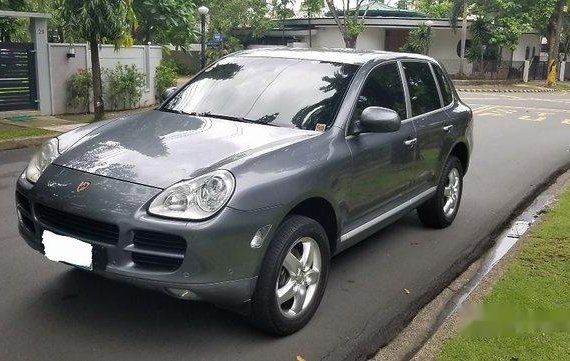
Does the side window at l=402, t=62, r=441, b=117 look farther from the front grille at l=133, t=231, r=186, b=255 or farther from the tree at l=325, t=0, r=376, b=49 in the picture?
the tree at l=325, t=0, r=376, b=49

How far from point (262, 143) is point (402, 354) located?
151 centimetres

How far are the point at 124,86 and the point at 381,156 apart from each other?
11.8 metres

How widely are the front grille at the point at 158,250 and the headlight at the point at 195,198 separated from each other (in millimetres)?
119

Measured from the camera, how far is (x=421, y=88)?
5.55 m

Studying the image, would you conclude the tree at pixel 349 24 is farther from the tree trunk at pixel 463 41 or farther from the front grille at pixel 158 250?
the front grille at pixel 158 250

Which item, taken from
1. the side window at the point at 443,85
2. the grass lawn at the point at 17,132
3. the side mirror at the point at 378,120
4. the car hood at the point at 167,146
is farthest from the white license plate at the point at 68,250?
the grass lawn at the point at 17,132

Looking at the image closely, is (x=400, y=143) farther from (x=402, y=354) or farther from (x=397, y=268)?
(x=402, y=354)

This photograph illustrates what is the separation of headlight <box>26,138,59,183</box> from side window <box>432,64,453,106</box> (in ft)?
11.8

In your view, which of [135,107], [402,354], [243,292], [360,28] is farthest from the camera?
[360,28]

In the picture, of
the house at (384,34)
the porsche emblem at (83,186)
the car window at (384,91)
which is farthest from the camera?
the house at (384,34)

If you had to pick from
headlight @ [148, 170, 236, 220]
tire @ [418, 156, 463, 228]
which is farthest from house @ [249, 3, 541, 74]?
headlight @ [148, 170, 236, 220]

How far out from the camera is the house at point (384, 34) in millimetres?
36344

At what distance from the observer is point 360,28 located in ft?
109

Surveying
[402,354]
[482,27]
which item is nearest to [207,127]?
[402,354]
